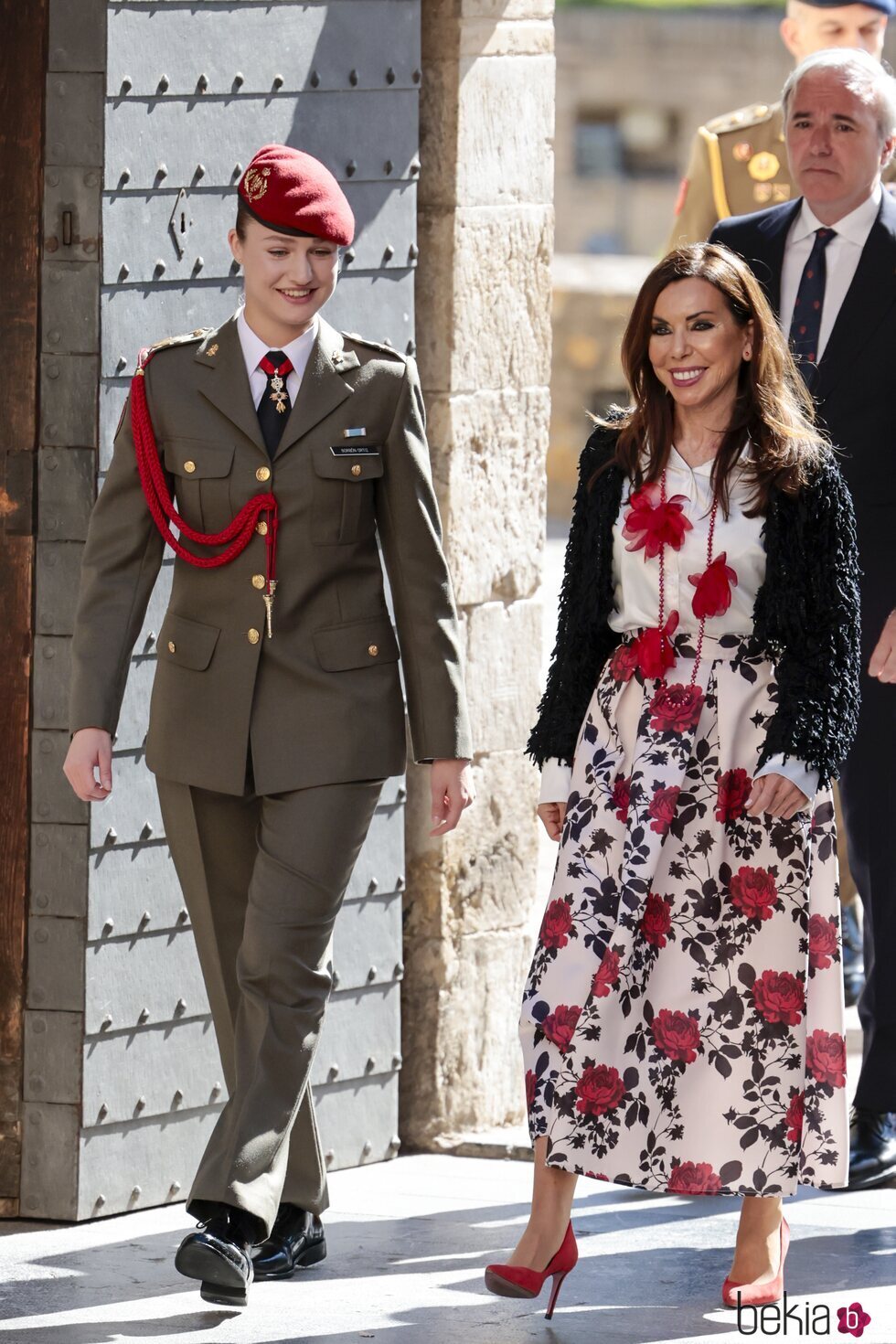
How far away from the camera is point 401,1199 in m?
5.66

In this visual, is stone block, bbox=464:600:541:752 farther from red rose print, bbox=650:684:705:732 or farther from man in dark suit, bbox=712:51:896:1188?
red rose print, bbox=650:684:705:732

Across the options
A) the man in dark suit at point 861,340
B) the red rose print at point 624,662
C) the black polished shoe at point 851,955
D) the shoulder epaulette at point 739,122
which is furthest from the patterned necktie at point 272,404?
the black polished shoe at point 851,955

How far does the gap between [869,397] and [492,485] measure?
0.96m

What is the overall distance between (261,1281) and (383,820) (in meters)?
1.25

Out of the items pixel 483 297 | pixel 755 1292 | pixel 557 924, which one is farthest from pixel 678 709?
pixel 483 297

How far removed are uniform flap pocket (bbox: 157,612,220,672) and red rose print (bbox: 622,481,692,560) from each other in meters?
0.77

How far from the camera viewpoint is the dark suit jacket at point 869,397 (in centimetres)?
559

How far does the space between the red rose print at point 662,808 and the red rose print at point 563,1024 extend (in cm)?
35

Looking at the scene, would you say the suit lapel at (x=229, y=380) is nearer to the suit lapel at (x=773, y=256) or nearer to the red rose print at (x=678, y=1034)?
the red rose print at (x=678, y=1034)

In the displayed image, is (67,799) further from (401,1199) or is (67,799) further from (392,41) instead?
(392,41)

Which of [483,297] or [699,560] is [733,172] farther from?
[699,560]

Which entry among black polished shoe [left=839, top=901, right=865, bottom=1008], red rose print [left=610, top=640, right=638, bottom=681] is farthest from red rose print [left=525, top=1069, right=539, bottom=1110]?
black polished shoe [left=839, top=901, right=865, bottom=1008]

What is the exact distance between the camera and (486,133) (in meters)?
6.04

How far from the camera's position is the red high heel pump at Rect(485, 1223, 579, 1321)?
181 inches
